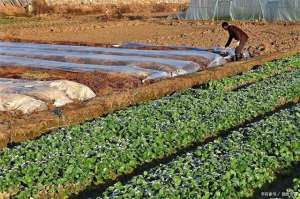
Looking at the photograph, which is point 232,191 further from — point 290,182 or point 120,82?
point 120,82

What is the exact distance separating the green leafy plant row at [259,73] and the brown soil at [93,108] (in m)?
1.01

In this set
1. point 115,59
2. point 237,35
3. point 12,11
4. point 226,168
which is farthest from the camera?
point 12,11

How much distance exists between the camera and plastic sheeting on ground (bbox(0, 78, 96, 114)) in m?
10.6

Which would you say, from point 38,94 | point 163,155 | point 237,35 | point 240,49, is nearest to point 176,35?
point 240,49

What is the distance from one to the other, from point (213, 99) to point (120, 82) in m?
3.57

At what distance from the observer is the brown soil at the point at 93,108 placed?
946cm

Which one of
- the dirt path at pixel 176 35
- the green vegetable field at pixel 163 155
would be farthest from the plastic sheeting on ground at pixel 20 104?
the dirt path at pixel 176 35

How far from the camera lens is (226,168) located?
21.0 feet

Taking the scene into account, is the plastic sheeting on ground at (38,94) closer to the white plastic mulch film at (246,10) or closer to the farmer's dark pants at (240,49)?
the farmer's dark pants at (240,49)

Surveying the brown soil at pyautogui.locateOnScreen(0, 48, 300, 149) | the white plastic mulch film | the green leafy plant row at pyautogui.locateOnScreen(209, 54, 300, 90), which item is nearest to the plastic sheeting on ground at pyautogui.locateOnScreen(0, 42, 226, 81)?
the brown soil at pyautogui.locateOnScreen(0, 48, 300, 149)

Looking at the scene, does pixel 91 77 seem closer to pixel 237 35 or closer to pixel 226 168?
pixel 237 35

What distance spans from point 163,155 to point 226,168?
1590mm

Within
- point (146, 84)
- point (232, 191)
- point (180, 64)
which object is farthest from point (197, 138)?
point (180, 64)

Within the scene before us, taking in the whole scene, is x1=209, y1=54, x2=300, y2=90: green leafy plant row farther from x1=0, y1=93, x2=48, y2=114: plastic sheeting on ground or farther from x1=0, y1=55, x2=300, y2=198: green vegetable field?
x1=0, y1=93, x2=48, y2=114: plastic sheeting on ground
